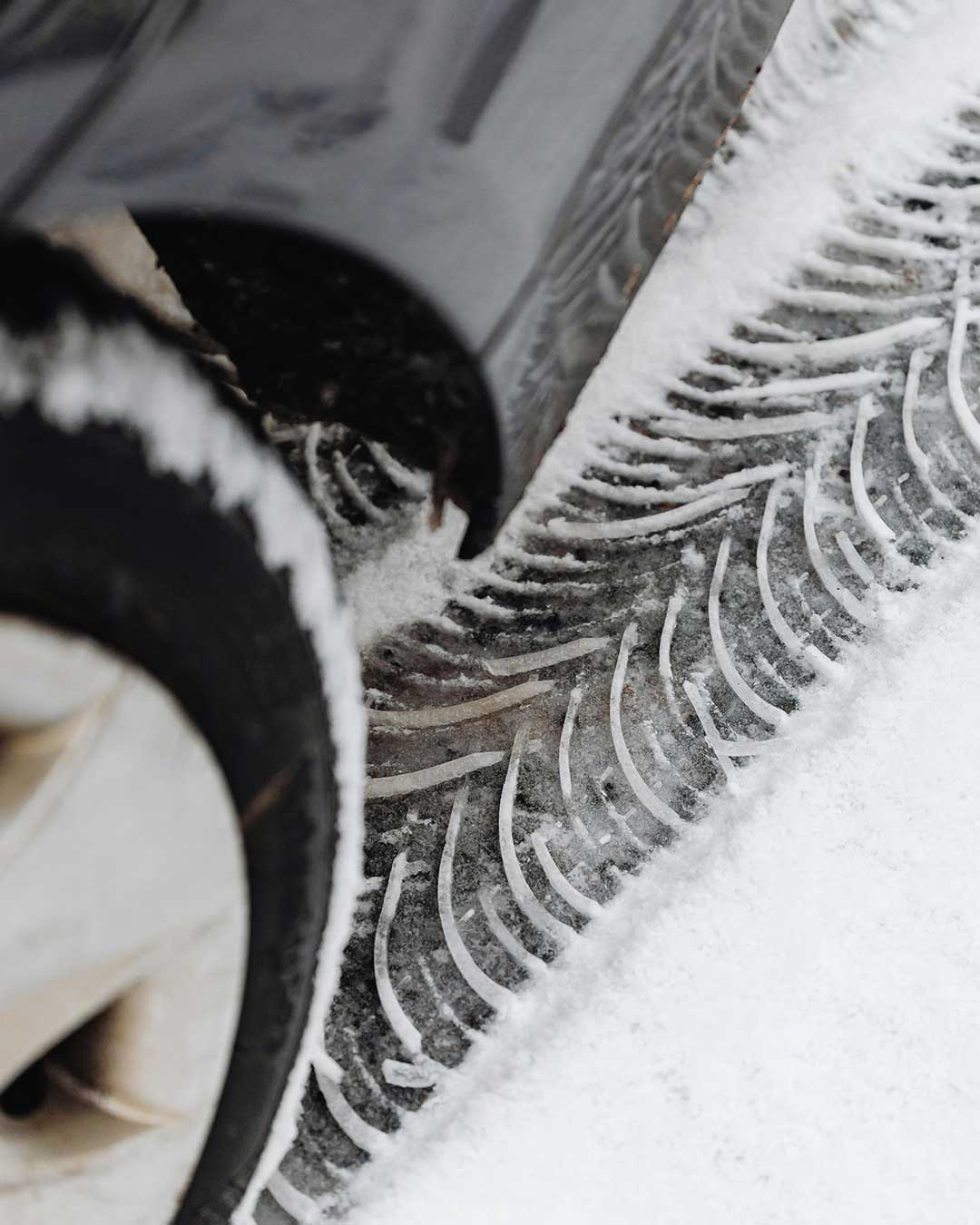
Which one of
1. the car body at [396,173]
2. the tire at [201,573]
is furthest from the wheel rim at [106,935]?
the car body at [396,173]

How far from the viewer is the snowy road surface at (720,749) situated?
1.22 metres

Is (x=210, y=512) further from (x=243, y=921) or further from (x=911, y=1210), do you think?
(x=911, y=1210)

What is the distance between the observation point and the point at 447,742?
4.39 feet

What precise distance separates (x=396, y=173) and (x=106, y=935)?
0.50 m

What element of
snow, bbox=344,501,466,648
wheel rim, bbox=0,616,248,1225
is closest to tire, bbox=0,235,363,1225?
wheel rim, bbox=0,616,248,1225

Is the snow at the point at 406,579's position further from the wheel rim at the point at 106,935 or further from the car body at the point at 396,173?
the wheel rim at the point at 106,935

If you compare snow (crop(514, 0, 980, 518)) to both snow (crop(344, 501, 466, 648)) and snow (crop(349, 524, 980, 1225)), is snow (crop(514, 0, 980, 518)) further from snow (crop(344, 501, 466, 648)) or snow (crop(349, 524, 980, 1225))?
snow (crop(349, 524, 980, 1225))

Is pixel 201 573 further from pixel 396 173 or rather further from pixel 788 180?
pixel 788 180

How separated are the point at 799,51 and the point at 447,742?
1.04 meters

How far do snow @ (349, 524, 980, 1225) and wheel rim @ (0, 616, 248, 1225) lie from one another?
366 mm

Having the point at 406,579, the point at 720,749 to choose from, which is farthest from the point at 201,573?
the point at 720,749

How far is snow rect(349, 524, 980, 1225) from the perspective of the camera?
3.95 ft

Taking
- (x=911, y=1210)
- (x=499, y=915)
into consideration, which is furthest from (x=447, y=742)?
(x=911, y=1210)

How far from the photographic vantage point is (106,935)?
77 cm
